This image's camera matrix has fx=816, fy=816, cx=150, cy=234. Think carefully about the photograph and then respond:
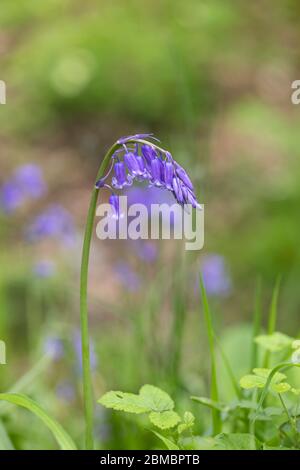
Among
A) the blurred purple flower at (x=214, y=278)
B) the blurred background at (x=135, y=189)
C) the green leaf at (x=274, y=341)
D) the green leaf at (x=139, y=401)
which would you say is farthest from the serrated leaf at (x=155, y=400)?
the blurred purple flower at (x=214, y=278)

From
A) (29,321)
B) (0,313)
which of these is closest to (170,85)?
(29,321)

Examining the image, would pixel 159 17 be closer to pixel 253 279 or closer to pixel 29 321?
pixel 253 279

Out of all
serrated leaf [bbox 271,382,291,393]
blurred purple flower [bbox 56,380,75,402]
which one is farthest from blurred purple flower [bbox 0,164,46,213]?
serrated leaf [bbox 271,382,291,393]

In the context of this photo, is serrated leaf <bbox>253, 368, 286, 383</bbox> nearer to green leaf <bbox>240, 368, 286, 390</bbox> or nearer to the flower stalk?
green leaf <bbox>240, 368, 286, 390</bbox>

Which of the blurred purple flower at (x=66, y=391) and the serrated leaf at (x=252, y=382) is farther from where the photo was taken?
the blurred purple flower at (x=66, y=391)

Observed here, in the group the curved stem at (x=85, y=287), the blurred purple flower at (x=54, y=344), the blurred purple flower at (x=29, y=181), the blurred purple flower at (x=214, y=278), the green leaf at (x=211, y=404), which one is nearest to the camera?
the curved stem at (x=85, y=287)

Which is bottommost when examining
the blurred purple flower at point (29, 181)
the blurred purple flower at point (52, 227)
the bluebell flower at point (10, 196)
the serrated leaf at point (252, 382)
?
the serrated leaf at point (252, 382)

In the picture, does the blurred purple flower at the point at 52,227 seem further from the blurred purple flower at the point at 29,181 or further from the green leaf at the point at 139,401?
the green leaf at the point at 139,401
